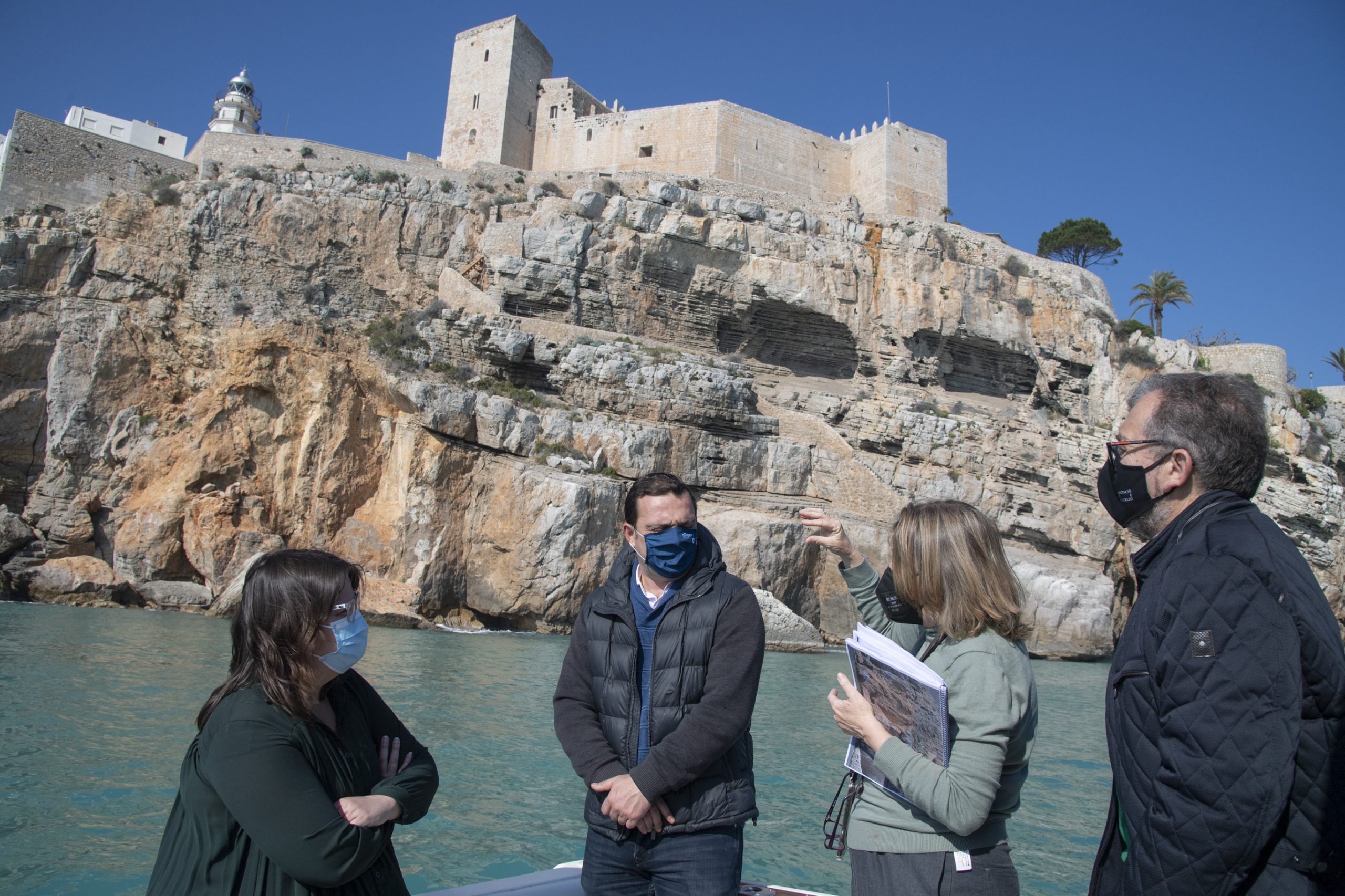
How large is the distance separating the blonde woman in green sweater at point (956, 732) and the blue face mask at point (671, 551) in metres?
0.68

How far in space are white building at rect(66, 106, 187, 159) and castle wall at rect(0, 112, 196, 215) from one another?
2241 centimetres

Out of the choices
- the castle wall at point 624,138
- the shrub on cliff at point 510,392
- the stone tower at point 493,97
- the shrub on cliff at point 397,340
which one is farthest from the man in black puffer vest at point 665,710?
the stone tower at point 493,97

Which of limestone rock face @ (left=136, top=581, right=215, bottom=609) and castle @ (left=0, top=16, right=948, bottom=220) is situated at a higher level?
castle @ (left=0, top=16, right=948, bottom=220)

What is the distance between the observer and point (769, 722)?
336 inches

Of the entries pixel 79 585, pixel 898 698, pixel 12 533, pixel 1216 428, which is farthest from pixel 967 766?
pixel 12 533

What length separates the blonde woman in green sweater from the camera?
2.14 metres

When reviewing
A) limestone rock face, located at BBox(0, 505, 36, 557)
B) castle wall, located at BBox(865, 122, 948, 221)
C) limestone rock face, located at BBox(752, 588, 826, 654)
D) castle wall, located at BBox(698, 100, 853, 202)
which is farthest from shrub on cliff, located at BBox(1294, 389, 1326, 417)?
limestone rock face, located at BBox(0, 505, 36, 557)

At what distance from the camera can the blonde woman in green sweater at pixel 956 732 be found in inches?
84.4

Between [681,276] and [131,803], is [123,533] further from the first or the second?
[681,276]

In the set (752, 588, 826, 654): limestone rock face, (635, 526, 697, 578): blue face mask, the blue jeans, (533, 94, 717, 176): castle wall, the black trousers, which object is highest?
(533, 94, 717, 176): castle wall

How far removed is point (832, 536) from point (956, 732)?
Answer: 3.24 feet

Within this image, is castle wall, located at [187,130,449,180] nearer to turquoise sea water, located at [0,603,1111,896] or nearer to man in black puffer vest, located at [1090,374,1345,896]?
turquoise sea water, located at [0,603,1111,896]

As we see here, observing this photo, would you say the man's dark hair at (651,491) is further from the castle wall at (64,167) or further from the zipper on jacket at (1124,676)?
the castle wall at (64,167)

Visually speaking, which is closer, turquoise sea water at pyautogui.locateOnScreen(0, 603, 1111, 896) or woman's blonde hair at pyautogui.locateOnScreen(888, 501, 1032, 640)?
woman's blonde hair at pyautogui.locateOnScreen(888, 501, 1032, 640)
